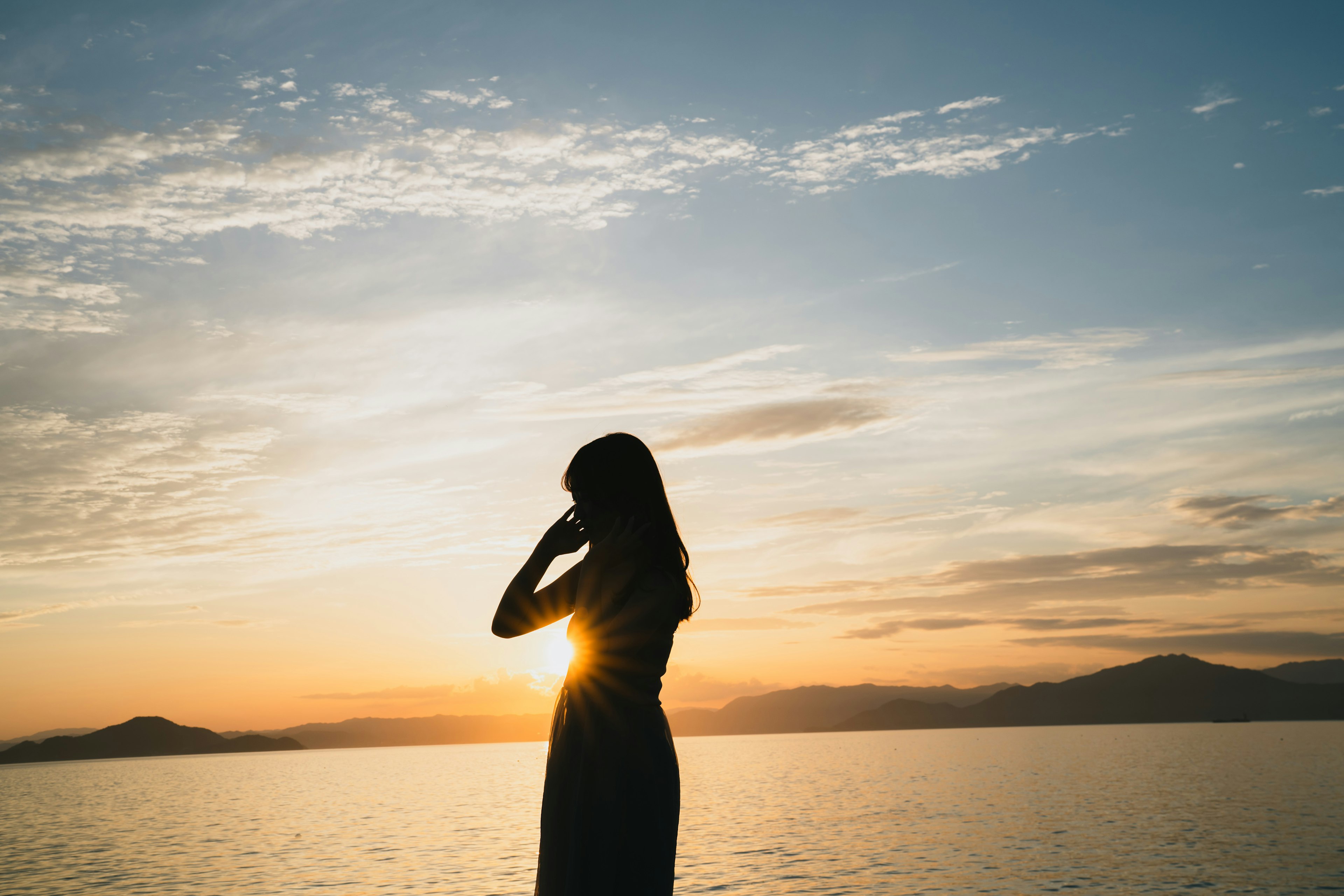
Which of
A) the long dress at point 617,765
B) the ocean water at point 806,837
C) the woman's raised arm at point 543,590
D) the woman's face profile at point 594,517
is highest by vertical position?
the woman's face profile at point 594,517

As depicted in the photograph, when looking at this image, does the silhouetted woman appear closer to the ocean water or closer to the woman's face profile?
the woman's face profile

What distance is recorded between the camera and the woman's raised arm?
378cm

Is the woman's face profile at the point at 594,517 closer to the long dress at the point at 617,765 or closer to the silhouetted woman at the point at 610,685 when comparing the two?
the silhouetted woman at the point at 610,685

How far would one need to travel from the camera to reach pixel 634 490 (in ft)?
12.8

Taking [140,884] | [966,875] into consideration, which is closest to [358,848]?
[140,884]

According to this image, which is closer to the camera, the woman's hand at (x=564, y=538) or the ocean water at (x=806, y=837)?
the woman's hand at (x=564, y=538)

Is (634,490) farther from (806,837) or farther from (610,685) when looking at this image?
(806,837)

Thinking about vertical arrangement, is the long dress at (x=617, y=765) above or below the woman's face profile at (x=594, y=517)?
below

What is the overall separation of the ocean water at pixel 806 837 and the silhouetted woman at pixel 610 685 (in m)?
38.9

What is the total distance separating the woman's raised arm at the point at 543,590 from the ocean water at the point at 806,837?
39.3 meters

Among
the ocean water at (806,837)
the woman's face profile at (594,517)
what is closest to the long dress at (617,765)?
the woman's face profile at (594,517)

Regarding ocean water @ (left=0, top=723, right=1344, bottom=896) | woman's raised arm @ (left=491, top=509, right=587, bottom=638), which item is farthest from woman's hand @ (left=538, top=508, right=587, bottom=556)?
ocean water @ (left=0, top=723, right=1344, bottom=896)

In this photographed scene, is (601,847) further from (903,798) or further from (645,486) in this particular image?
(903,798)

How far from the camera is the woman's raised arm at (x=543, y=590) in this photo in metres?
3.78
